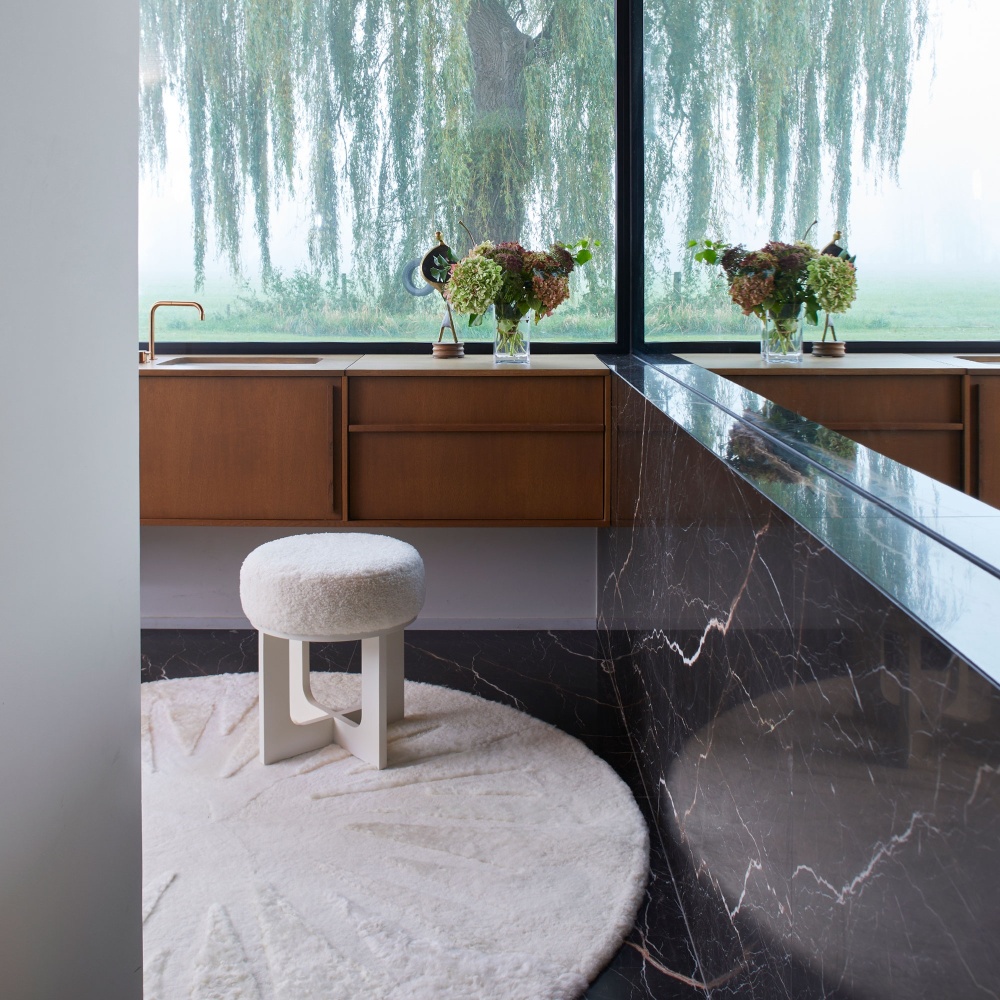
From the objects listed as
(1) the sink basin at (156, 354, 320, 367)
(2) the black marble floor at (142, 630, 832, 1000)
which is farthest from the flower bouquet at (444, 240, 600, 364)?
(2) the black marble floor at (142, 630, 832, 1000)

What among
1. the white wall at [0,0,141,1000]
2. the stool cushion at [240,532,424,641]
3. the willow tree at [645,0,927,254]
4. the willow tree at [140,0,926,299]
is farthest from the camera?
the willow tree at [140,0,926,299]

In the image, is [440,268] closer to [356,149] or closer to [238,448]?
[356,149]

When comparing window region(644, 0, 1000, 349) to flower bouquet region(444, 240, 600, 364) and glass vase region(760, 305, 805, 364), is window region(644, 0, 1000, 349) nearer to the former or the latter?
glass vase region(760, 305, 805, 364)

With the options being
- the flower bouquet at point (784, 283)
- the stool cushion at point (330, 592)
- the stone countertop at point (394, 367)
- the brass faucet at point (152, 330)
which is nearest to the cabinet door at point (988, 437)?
the flower bouquet at point (784, 283)

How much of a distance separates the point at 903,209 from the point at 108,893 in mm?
1293

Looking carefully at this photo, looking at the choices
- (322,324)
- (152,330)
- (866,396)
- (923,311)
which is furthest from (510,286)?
(923,311)

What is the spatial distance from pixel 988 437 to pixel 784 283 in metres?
1.24

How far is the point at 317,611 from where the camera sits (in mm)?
2055

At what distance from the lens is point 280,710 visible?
2.18 metres

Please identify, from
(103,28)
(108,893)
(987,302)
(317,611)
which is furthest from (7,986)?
(317,611)

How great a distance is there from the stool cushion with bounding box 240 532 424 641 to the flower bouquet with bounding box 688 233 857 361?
0.91 metres

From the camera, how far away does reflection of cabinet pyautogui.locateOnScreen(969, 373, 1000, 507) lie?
111cm

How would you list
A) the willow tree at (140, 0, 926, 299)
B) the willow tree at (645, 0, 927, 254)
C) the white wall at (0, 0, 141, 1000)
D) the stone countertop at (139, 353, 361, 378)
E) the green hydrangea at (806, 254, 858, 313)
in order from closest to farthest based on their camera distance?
1. the white wall at (0, 0, 141, 1000)
2. the willow tree at (645, 0, 927, 254)
3. the green hydrangea at (806, 254, 858, 313)
4. the stone countertop at (139, 353, 361, 378)
5. the willow tree at (140, 0, 926, 299)

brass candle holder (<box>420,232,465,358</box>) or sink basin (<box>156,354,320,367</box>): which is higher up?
brass candle holder (<box>420,232,465,358</box>)
